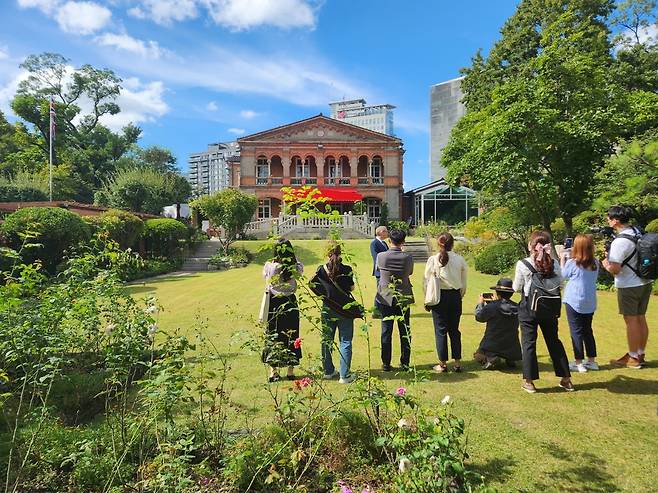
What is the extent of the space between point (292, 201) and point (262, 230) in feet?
83.8

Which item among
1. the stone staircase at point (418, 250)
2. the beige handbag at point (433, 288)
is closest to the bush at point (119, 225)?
A: the stone staircase at point (418, 250)

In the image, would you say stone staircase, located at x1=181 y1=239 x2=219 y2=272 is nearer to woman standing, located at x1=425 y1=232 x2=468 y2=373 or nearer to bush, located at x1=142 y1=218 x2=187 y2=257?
bush, located at x1=142 y1=218 x2=187 y2=257

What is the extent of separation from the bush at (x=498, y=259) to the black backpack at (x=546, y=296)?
36.0ft

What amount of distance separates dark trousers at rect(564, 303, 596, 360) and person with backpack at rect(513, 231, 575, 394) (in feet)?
2.02

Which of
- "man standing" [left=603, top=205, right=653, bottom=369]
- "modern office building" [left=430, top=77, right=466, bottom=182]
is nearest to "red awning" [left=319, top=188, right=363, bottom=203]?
"modern office building" [left=430, top=77, right=466, bottom=182]

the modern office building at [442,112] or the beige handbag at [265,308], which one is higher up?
the modern office building at [442,112]

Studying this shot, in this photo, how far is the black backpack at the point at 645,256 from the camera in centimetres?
447

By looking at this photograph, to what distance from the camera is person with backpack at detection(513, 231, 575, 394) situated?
4.05m

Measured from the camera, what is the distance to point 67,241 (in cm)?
1380

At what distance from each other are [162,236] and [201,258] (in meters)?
2.43

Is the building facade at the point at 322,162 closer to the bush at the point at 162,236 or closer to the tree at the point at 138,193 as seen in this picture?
the tree at the point at 138,193

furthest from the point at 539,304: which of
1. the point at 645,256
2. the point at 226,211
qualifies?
the point at 226,211

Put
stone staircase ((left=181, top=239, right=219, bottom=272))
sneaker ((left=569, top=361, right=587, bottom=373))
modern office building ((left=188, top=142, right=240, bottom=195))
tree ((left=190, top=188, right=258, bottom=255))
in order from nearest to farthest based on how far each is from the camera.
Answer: sneaker ((left=569, top=361, right=587, bottom=373)) → stone staircase ((left=181, top=239, right=219, bottom=272)) → tree ((left=190, top=188, right=258, bottom=255)) → modern office building ((left=188, top=142, right=240, bottom=195))

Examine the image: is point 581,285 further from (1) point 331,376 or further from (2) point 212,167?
(2) point 212,167
